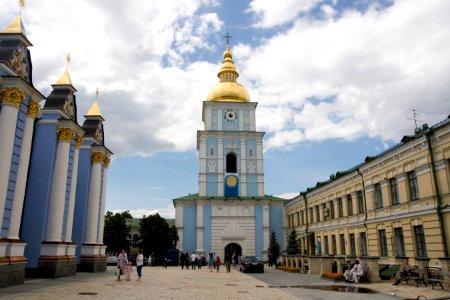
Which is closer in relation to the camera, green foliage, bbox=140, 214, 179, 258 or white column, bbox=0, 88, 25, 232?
white column, bbox=0, 88, 25, 232

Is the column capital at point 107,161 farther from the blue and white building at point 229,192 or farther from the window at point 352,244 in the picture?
the window at point 352,244

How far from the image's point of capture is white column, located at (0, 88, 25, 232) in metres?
15.5

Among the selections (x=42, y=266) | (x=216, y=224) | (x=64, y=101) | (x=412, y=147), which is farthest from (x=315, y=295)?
(x=216, y=224)

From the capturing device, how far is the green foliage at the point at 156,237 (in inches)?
1730

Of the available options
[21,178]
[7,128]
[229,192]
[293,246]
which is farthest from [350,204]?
[7,128]

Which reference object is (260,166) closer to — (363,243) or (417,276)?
(363,243)

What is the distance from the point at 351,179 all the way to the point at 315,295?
1627 centimetres

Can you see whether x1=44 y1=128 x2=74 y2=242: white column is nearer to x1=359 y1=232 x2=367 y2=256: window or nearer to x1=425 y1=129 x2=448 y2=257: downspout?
x1=425 y1=129 x2=448 y2=257: downspout

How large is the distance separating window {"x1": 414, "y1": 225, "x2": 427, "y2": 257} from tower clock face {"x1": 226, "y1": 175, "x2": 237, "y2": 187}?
2897cm

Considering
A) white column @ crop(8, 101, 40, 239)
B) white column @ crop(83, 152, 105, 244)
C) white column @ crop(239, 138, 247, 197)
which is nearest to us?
white column @ crop(8, 101, 40, 239)

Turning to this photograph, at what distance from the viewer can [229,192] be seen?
48.8 m

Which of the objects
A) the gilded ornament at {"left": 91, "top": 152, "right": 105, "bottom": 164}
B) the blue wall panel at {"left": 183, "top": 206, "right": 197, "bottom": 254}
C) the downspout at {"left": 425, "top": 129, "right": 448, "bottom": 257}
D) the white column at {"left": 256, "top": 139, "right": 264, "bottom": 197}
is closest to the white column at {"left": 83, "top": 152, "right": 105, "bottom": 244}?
the gilded ornament at {"left": 91, "top": 152, "right": 105, "bottom": 164}

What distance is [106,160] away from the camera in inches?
1182

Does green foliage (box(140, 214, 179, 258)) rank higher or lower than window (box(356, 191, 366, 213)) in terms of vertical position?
lower
